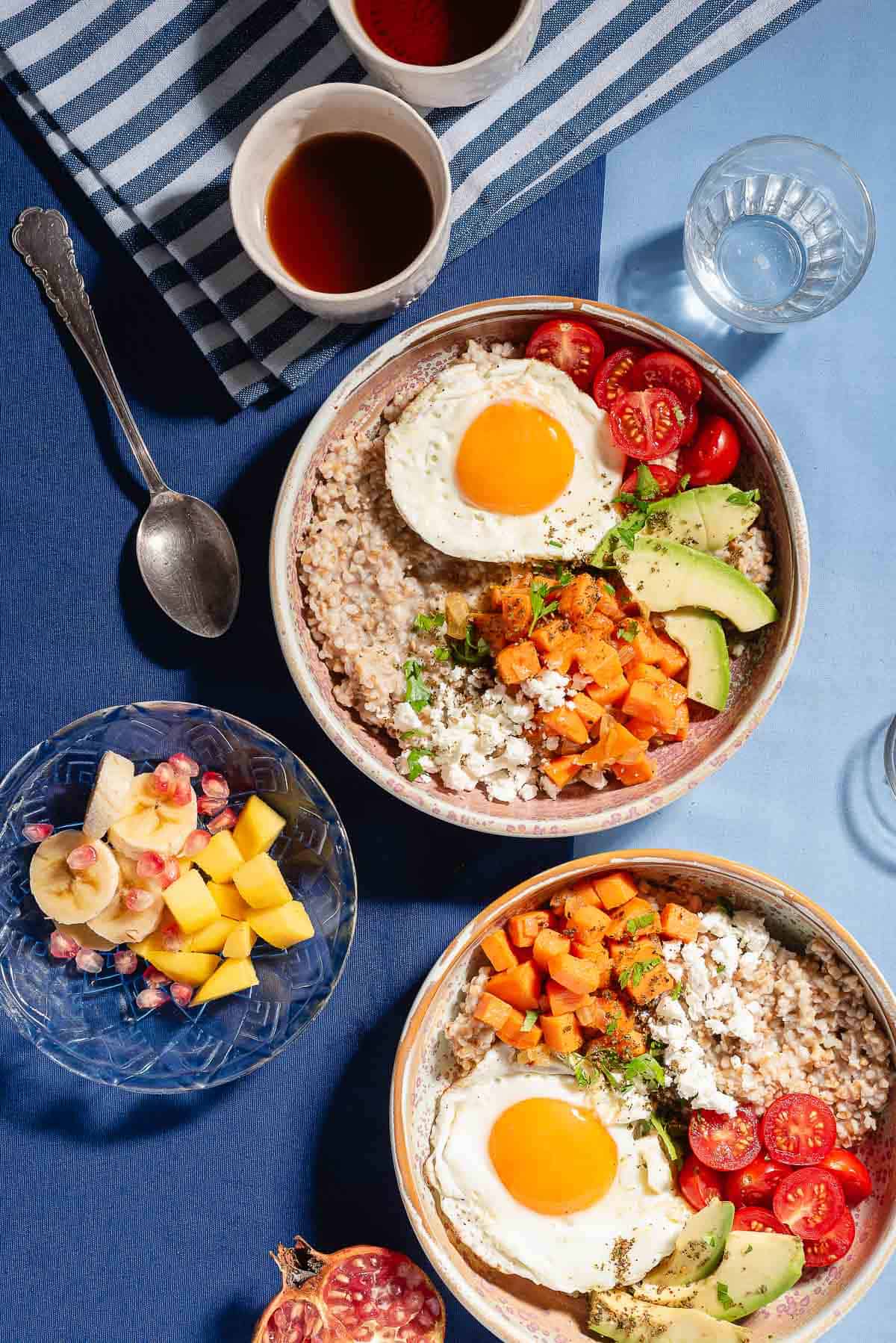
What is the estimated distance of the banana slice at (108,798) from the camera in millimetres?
2709

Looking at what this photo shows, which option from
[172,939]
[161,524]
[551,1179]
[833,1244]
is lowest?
[833,1244]

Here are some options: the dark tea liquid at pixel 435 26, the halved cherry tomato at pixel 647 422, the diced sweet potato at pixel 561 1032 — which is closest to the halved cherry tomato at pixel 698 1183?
the diced sweet potato at pixel 561 1032

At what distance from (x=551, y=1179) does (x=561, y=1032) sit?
1.21 feet

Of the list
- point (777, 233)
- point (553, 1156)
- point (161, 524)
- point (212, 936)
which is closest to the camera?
point (553, 1156)

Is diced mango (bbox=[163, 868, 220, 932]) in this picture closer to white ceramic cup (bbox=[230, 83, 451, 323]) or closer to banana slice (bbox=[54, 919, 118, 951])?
banana slice (bbox=[54, 919, 118, 951])

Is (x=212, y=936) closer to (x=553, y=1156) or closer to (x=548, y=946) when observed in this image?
(x=548, y=946)

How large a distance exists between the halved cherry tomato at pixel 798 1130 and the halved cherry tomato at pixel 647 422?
1641 mm

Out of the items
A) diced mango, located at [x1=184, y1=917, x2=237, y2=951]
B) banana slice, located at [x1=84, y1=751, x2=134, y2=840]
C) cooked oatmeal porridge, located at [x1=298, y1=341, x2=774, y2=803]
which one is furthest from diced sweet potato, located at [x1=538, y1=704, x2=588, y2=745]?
banana slice, located at [x1=84, y1=751, x2=134, y2=840]

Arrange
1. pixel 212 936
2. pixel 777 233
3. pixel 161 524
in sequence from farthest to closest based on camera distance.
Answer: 1. pixel 777 233
2. pixel 161 524
3. pixel 212 936

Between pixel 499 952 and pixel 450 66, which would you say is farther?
pixel 499 952

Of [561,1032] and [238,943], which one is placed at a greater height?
[238,943]

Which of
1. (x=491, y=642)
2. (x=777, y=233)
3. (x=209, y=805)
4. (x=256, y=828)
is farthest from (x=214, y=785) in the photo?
(x=777, y=233)

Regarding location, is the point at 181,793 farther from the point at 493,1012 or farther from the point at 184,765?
the point at 493,1012

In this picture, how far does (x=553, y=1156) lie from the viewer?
2.66 meters
